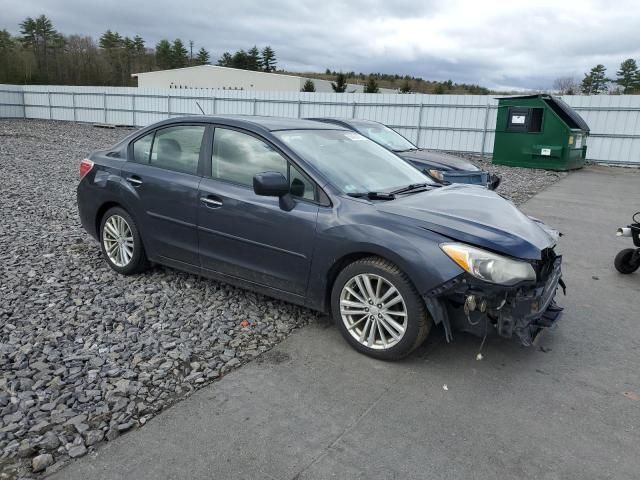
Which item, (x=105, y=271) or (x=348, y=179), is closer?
(x=348, y=179)

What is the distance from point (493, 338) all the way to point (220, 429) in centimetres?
227

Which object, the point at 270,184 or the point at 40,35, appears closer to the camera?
the point at 270,184

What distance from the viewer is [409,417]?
3.04 meters

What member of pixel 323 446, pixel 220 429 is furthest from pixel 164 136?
pixel 323 446

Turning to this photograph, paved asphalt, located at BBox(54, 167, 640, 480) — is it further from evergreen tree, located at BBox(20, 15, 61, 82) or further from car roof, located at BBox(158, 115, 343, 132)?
evergreen tree, located at BBox(20, 15, 61, 82)

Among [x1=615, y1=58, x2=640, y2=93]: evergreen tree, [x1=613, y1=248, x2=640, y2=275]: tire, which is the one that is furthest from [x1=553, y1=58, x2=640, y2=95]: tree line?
[x1=613, y1=248, x2=640, y2=275]: tire

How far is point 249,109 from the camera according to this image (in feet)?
82.3

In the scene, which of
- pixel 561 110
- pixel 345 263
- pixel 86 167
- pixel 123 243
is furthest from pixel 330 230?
pixel 561 110

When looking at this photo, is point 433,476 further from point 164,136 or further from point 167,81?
point 167,81

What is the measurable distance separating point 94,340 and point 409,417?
2311mm

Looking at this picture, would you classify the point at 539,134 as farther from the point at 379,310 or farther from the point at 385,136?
the point at 379,310

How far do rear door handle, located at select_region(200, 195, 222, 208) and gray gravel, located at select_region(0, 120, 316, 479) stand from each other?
877 mm

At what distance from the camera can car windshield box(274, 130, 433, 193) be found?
412 centimetres

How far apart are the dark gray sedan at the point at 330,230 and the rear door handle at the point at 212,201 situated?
15mm
